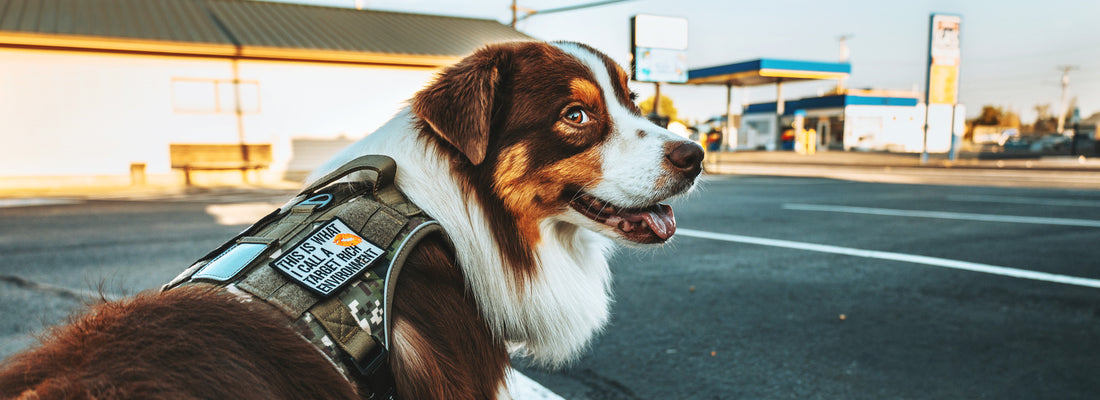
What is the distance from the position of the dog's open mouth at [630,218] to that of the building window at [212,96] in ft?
63.6

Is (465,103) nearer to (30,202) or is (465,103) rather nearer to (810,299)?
(810,299)

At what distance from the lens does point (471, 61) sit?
2166 millimetres

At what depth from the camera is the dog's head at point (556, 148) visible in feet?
6.79

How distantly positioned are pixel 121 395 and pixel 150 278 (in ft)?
16.0

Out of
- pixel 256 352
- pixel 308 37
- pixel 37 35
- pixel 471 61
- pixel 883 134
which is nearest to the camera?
Answer: pixel 256 352

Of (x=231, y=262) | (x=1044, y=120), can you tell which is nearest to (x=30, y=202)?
(x=231, y=262)

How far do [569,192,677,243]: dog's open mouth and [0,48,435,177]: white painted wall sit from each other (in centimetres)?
1937

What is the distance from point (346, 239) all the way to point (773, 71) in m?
42.9

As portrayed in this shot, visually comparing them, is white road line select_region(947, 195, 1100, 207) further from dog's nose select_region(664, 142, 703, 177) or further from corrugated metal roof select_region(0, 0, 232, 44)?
corrugated metal roof select_region(0, 0, 232, 44)

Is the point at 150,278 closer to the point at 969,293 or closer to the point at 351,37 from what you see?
the point at 969,293

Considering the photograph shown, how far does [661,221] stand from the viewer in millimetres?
2365

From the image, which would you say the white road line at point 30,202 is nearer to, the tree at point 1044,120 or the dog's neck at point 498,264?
the dog's neck at point 498,264

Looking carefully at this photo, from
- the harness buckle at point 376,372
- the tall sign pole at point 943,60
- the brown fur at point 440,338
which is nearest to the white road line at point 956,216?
the brown fur at point 440,338

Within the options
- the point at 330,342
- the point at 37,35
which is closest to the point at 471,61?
the point at 330,342
